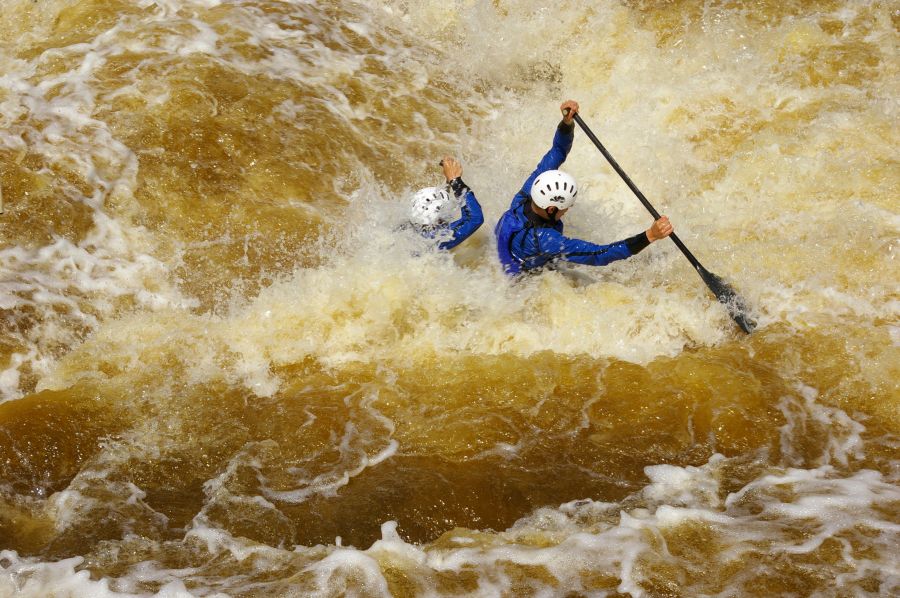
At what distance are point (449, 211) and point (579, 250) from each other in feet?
3.42

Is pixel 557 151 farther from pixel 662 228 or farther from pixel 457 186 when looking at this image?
pixel 662 228

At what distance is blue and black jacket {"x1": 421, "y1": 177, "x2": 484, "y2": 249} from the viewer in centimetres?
543

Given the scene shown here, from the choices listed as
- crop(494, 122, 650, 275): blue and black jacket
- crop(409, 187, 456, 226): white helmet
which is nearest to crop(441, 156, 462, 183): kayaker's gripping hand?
crop(409, 187, 456, 226): white helmet

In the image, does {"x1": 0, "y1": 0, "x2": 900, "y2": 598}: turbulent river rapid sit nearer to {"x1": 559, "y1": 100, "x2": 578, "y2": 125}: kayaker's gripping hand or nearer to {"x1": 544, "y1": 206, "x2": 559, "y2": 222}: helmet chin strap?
{"x1": 544, "y1": 206, "x2": 559, "y2": 222}: helmet chin strap

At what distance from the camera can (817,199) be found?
19.8 feet

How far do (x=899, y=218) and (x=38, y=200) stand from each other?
22.1 feet

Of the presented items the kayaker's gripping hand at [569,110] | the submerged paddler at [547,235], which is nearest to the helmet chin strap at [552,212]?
the submerged paddler at [547,235]

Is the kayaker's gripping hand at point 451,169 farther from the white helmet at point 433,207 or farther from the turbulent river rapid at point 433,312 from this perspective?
the turbulent river rapid at point 433,312

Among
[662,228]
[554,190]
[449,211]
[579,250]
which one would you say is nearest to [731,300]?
[662,228]

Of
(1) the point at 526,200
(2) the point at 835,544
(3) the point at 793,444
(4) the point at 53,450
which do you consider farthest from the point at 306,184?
(2) the point at 835,544

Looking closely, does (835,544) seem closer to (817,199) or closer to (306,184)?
(817,199)

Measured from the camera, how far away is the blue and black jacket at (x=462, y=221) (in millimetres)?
5434

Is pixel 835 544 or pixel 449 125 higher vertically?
pixel 835 544

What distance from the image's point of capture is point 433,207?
5.43 m
